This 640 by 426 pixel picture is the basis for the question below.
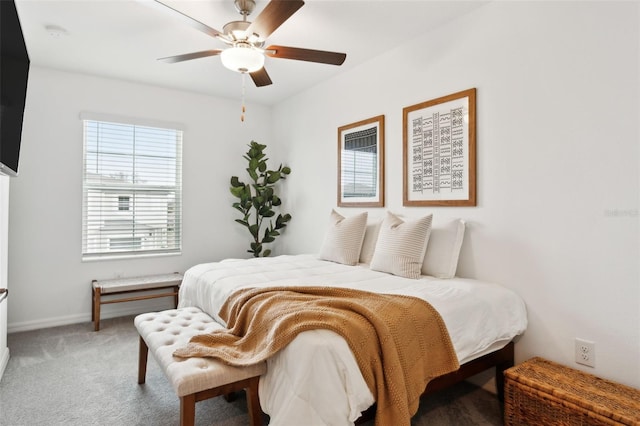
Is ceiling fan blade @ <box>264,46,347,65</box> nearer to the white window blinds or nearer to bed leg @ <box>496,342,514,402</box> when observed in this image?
the white window blinds

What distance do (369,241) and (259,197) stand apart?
5.98 ft

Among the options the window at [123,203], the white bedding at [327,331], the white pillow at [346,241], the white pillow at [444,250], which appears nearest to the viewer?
the white bedding at [327,331]

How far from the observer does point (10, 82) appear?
1819mm

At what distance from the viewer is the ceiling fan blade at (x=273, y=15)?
1.93 metres

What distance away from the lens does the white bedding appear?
1.45 metres

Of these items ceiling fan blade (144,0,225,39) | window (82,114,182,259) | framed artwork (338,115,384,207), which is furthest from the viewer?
window (82,114,182,259)

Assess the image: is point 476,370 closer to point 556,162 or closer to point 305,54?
point 556,162

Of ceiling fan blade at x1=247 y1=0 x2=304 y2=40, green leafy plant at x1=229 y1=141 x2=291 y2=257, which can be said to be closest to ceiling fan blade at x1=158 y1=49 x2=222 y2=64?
ceiling fan blade at x1=247 y1=0 x2=304 y2=40

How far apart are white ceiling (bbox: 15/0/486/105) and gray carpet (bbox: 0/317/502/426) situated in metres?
2.31

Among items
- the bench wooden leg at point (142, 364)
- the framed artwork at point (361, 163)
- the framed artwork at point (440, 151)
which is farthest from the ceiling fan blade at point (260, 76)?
the bench wooden leg at point (142, 364)

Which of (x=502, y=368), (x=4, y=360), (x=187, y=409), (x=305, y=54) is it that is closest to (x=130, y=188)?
(x=4, y=360)

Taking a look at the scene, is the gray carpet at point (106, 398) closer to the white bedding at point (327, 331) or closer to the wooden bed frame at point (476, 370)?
the wooden bed frame at point (476, 370)

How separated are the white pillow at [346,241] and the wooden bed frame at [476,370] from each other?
1.26 meters

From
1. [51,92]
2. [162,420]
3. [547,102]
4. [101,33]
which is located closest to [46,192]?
[51,92]
